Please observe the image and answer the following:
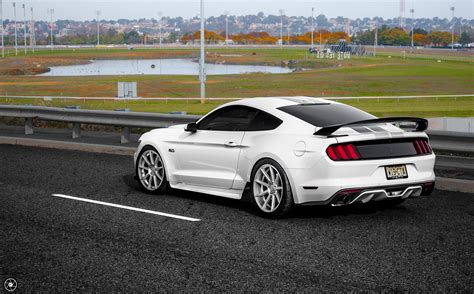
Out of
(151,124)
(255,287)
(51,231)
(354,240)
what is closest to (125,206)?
(51,231)

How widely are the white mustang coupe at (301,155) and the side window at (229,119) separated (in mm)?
13

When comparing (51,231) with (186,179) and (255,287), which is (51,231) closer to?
(186,179)

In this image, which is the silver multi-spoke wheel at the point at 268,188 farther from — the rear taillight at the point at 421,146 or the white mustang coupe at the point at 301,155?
the rear taillight at the point at 421,146

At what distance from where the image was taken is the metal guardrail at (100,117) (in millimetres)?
16028

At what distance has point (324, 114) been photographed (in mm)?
9266

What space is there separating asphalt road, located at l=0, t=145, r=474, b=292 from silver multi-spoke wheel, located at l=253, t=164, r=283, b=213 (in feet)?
0.62

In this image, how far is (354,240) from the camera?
25.5 feet

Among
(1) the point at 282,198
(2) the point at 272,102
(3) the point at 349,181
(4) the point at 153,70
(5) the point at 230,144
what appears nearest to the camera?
(3) the point at 349,181

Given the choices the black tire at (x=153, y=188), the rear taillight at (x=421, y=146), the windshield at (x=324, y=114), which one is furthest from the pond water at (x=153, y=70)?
the rear taillight at (x=421, y=146)

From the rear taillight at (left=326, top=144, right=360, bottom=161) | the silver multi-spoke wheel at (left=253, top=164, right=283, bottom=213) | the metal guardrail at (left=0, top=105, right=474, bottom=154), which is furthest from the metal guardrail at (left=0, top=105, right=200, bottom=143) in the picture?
the rear taillight at (left=326, top=144, right=360, bottom=161)

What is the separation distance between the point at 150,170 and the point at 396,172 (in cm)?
367

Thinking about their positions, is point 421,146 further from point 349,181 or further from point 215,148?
point 215,148

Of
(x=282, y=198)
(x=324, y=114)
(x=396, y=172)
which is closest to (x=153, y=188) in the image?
(x=282, y=198)

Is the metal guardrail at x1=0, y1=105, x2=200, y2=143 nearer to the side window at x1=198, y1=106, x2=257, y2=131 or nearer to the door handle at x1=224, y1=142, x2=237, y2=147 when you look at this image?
the side window at x1=198, y1=106, x2=257, y2=131
